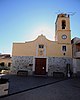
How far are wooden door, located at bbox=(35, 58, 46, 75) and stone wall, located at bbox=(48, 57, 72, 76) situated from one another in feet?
2.72

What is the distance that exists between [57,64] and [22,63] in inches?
227

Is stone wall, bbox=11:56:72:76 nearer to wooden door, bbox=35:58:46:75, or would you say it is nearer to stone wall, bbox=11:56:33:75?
stone wall, bbox=11:56:33:75

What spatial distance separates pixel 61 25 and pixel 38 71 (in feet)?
29.5

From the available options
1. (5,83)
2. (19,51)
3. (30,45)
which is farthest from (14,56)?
(5,83)

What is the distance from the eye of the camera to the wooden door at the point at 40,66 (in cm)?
2138

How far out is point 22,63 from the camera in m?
21.5

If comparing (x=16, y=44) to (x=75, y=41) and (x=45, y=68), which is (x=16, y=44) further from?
(x=75, y=41)

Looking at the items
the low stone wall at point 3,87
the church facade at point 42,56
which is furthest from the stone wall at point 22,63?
the low stone wall at point 3,87

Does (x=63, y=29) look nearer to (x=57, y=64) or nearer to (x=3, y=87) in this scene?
(x=57, y=64)

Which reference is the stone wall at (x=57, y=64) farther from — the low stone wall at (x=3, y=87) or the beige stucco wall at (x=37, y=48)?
the low stone wall at (x=3, y=87)

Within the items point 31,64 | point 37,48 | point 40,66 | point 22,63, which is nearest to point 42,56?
point 37,48

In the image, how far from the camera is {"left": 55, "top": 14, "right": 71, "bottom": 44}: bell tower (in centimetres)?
2252

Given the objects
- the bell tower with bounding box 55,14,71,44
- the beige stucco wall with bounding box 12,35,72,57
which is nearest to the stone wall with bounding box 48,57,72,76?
the beige stucco wall with bounding box 12,35,72,57

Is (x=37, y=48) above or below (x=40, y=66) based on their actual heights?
above
